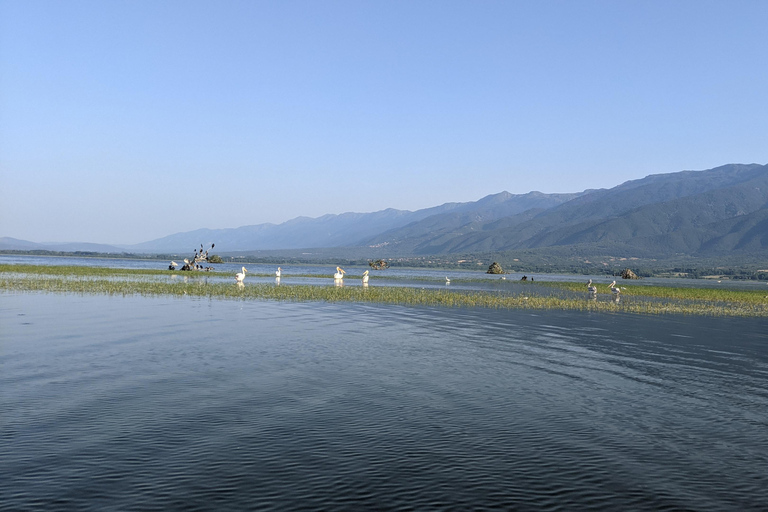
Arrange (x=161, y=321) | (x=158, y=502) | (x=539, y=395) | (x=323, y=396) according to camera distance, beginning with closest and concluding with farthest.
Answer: (x=158, y=502) → (x=323, y=396) → (x=539, y=395) → (x=161, y=321)

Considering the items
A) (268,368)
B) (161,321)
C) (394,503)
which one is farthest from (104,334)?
(394,503)

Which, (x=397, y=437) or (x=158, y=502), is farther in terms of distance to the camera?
(x=397, y=437)

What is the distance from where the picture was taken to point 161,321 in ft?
113

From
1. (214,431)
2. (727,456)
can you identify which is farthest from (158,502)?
(727,456)

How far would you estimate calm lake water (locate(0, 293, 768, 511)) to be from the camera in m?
10.9

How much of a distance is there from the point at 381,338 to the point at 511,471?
1850 centimetres

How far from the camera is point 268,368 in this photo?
71.5 ft

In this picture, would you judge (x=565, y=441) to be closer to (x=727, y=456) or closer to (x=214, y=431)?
(x=727, y=456)

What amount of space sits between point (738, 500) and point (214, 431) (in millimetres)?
11400

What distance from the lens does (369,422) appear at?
15.3 meters

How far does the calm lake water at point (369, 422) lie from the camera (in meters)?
10.9

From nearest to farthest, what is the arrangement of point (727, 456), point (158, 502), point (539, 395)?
point (158, 502), point (727, 456), point (539, 395)

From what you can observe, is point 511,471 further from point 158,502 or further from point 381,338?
point 381,338

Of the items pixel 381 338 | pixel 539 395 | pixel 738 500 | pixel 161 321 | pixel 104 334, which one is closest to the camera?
pixel 738 500
